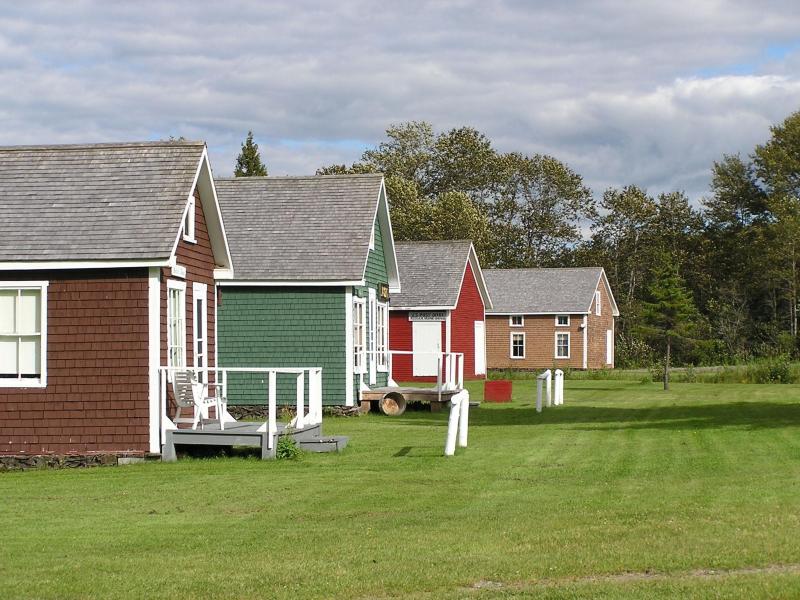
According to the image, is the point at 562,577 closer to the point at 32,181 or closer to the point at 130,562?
the point at 130,562

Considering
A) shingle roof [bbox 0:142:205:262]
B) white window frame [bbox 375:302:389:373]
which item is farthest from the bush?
white window frame [bbox 375:302:389:373]

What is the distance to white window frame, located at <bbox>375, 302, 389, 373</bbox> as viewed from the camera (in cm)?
3444

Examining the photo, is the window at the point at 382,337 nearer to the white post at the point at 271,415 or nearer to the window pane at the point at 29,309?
the white post at the point at 271,415

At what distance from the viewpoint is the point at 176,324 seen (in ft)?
72.5

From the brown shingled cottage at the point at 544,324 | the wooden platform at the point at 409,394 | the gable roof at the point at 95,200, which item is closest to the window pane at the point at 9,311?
the gable roof at the point at 95,200

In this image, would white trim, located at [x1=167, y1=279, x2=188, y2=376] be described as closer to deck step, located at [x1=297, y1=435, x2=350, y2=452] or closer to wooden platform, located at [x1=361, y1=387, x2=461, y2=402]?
deck step, located at [x1=297, y1=435, x2=350, y2=452]

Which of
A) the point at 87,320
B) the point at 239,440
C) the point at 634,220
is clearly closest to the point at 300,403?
the point at 239,440

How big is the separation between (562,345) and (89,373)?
5126 centimetres

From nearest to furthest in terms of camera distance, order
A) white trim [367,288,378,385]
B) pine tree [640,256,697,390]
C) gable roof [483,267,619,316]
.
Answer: white trim [367,288,378,385] → pine tree [640,256,697,390] → gable roof [483,267,619,316]

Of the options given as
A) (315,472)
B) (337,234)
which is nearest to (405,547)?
(315,472)

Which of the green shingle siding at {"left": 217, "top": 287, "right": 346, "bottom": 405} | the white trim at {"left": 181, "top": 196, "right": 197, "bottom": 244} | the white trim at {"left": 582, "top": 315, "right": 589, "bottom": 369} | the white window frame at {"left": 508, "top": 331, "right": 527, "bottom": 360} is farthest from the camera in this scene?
the white window frame at {"left": 508, "top": 331, "right": 527, "bottom": 360}

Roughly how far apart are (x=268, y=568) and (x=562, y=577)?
243cm

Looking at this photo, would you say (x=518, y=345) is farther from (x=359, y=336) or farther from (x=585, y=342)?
(x=359, y=336)

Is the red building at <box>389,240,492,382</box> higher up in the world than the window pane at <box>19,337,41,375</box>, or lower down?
higher up
